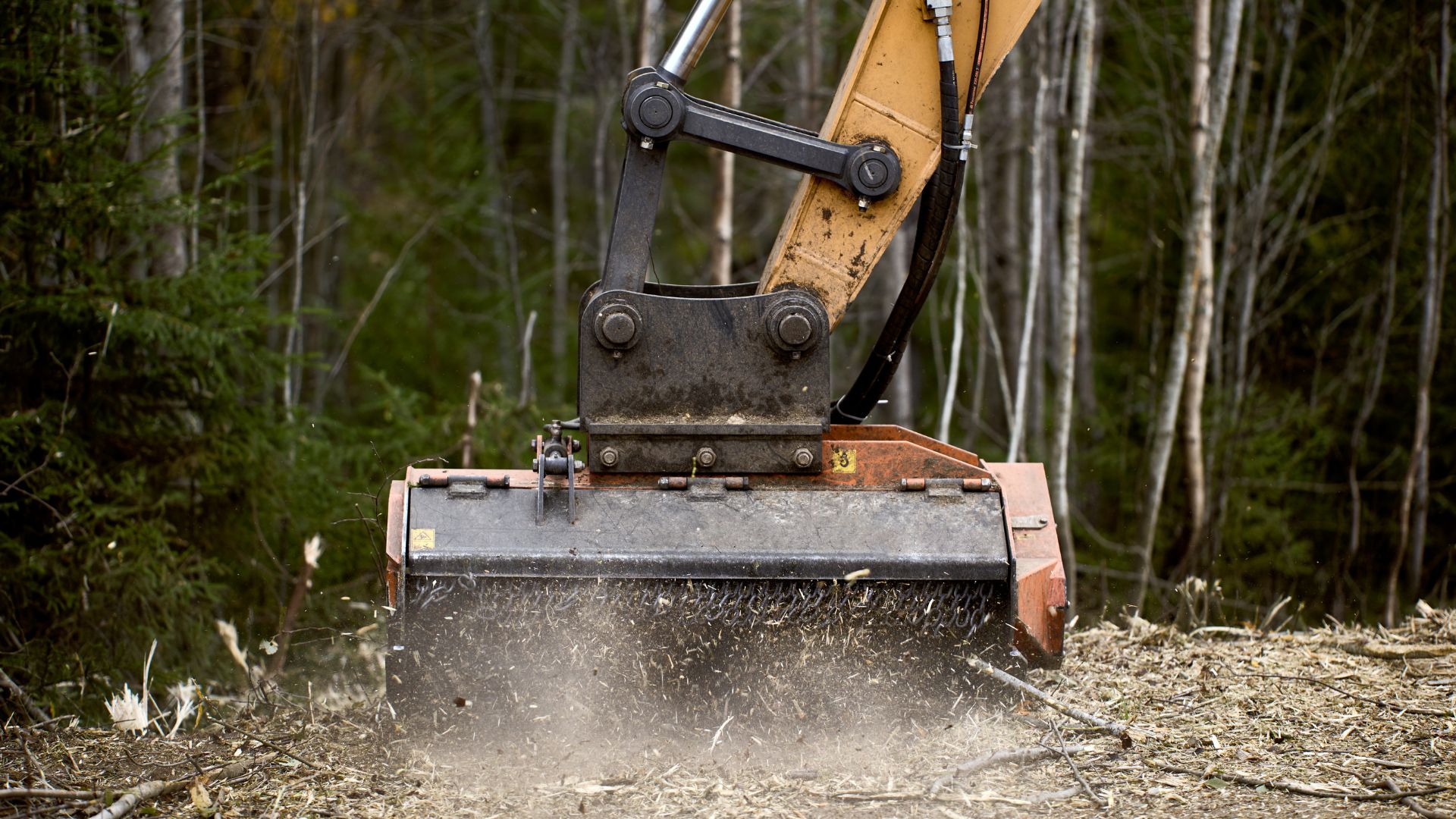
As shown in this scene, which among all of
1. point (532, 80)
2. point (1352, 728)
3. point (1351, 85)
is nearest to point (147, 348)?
point (1352, 728)

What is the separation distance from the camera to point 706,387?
4.11 metres

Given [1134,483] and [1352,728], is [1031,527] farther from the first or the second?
[1134,483]

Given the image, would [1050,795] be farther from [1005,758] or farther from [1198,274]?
[1198,274]

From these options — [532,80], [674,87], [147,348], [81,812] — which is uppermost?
[532,80]

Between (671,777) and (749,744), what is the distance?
280mm

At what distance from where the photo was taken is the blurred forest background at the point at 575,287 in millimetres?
5590

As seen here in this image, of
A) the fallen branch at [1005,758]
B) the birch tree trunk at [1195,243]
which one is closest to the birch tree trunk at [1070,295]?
the birch tree trunk at [1195,243]

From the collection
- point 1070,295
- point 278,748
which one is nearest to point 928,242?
point 278,748

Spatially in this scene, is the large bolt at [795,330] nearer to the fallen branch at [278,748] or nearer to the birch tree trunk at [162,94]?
the fallen branch at [278,748]

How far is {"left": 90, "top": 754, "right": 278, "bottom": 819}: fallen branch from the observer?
3.36m

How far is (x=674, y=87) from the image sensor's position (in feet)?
13.5

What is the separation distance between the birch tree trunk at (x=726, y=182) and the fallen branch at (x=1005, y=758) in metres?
4.32

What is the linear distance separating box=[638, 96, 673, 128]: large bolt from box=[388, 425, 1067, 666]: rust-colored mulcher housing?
1140 mm

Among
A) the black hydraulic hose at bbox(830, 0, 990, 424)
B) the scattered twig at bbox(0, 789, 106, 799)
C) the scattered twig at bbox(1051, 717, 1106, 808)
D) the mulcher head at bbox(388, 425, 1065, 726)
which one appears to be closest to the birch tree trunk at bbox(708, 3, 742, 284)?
the black hydraulic hose at bbox(830, 0, 990, 424)
